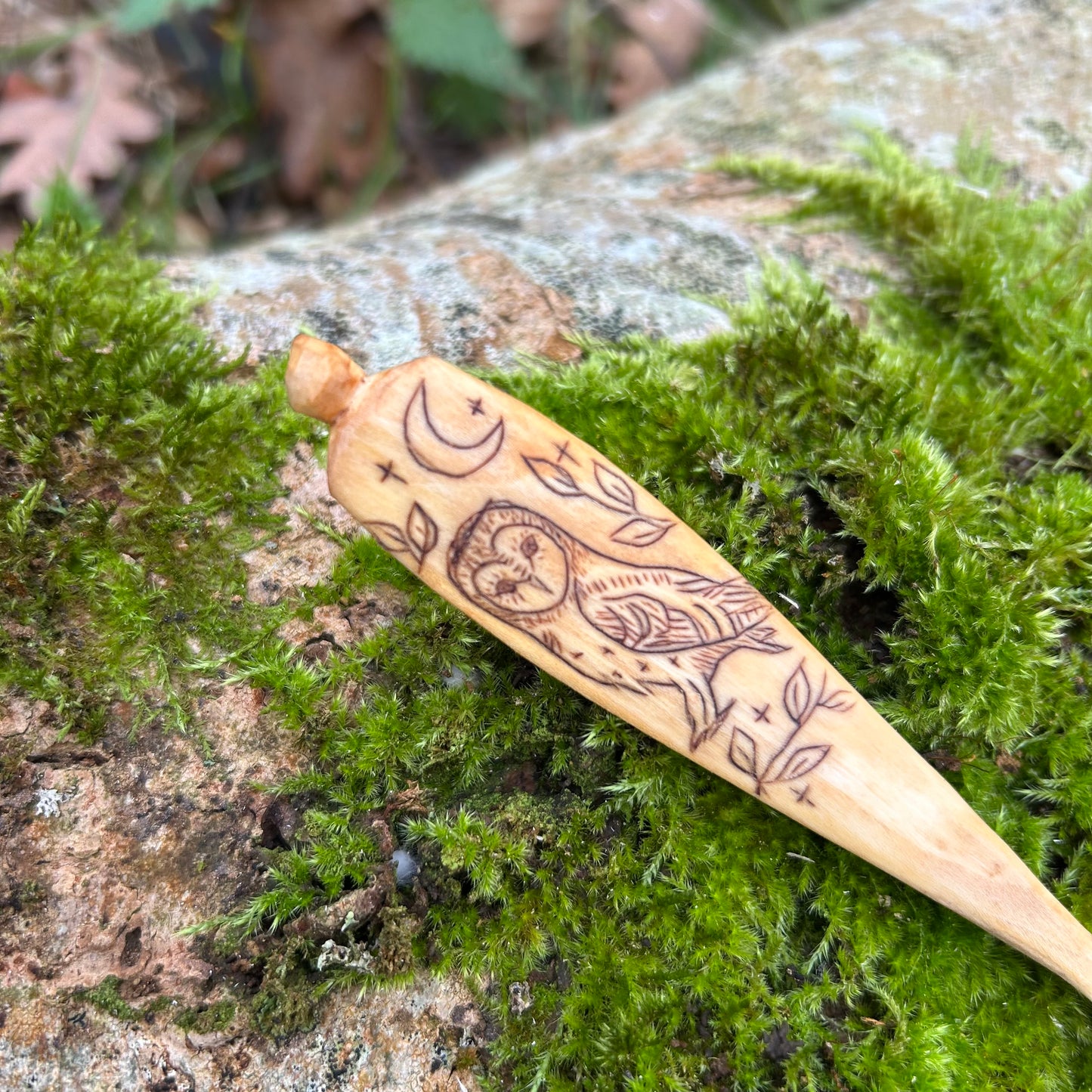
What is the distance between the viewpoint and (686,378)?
6.70 feet

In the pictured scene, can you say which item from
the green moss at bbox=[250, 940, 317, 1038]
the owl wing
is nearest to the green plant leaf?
the owl wing

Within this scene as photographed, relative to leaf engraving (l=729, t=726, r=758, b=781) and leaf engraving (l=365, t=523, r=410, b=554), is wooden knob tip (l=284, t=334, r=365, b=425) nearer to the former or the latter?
leaf engraving (l=365, t=523, r=410, b=554)

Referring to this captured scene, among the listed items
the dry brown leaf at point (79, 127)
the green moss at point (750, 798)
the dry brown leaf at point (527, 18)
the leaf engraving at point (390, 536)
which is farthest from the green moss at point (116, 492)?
the dry brown leaf at point (527, 18)

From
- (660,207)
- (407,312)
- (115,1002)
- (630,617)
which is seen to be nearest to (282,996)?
(115,1002)

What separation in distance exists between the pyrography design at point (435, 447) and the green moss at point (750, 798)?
0.31 m

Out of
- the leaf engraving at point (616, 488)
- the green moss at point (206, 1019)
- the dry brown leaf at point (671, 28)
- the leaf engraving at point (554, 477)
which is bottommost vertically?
the green moss at point (206, 1019)

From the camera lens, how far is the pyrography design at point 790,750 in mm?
1688

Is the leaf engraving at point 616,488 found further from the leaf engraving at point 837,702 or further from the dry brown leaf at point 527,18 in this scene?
the dry brown leaf at point 527,18

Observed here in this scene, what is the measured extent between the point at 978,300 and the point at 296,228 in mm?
3231

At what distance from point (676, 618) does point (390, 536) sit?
598 millimetres

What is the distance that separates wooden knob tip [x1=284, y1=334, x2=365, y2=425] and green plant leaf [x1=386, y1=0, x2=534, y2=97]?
2761 millimetres

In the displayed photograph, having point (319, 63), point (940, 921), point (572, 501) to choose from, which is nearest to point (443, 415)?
point (572, 501)

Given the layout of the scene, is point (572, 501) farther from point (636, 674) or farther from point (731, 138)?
point (731, 138)

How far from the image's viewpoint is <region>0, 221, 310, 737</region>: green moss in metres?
1.76
